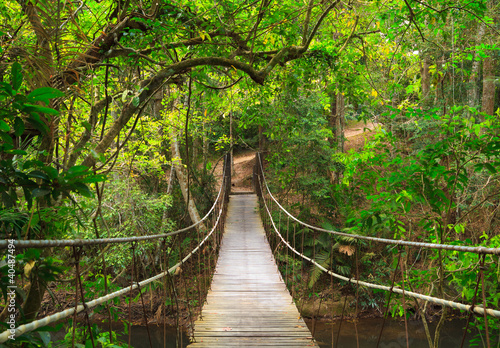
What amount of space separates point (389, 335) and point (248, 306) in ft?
16.5

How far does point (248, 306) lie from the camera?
2.97 meters

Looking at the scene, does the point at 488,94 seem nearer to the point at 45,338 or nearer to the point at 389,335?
the point at 389,335

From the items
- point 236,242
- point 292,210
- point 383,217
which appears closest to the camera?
point 383,217

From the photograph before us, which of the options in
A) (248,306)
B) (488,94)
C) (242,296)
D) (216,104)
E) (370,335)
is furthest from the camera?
(370,335)

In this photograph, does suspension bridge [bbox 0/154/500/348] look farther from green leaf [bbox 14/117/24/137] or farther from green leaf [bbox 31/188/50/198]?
green leaf [bbox 14/117/24/137]

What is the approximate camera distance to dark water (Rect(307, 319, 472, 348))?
649 cm

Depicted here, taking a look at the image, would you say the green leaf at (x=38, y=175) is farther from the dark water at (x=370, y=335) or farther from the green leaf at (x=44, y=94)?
the dark water at (x=370, y=335)

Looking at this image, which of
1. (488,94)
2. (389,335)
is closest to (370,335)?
(389,335)

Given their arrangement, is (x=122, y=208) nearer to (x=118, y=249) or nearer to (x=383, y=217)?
(x=118, y=249)

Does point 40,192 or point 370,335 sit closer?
point 40,192

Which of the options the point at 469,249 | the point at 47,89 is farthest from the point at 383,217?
the point at 47,89

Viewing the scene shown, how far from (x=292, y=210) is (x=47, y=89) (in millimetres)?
7705

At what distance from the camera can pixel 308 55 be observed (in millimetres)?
3035

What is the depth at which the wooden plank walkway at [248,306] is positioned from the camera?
2285 millimetres
